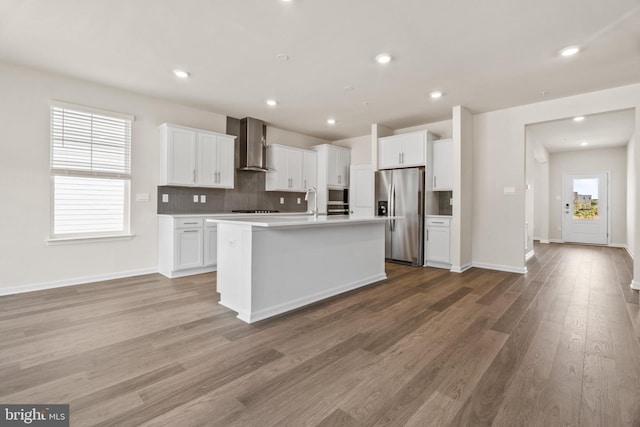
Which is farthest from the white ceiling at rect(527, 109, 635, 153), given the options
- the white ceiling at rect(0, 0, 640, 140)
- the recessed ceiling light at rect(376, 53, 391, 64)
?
the recessed ceiling light at rect(376, 53, 391, 64)

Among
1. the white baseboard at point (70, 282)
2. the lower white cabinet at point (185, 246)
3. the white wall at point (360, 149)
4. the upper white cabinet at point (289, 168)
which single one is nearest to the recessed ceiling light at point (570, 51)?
the white wall at point (360, 149)

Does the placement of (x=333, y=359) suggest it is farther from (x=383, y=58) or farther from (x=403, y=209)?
(x=403, y=209)

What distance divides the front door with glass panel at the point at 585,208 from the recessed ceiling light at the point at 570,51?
7.17 m

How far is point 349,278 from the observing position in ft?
12.2

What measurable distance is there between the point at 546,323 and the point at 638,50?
2.88 m

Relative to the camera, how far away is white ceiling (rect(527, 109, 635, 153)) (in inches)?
214

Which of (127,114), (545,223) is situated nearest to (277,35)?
(127,114)

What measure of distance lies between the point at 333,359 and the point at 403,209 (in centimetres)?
386

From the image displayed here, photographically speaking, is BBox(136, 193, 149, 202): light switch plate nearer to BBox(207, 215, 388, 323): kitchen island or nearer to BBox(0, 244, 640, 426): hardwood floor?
BBox(0, 244, 640, 426): hardwood floor

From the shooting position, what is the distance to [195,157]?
4727mm

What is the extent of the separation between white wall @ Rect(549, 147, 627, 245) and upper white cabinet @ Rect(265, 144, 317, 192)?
7.46m

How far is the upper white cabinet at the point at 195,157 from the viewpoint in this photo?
4477 millimetres

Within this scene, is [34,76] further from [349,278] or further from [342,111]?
[349,278]

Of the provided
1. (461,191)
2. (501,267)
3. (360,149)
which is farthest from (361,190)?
(501,267)
